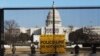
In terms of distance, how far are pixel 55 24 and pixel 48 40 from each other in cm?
96

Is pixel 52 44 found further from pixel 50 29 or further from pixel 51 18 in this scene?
pixel 51 18

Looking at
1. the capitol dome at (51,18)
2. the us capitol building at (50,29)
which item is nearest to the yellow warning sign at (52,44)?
the us capitol building at (50,29)

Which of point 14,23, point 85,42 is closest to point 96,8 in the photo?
point 85,42

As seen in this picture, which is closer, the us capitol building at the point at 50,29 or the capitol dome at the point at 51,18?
the capitol dome at the point at 51,18

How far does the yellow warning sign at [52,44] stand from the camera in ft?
51.9

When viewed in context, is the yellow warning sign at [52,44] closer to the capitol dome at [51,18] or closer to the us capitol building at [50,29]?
the us capitol building at [50,29]

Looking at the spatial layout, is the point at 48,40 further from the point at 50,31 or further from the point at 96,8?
the point at 96,8

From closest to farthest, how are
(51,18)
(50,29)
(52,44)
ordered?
(52,44) < (50,29) < (51,18)

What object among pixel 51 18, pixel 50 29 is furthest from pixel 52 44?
pixel 51 18

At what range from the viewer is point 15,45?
16281 mm

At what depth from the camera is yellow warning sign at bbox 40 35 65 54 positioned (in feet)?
51.9

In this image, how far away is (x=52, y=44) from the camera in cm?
1584

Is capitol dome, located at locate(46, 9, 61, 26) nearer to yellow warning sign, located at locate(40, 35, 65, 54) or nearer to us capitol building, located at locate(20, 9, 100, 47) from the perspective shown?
us capitol building, located at locate(20, 9, 100, 47)

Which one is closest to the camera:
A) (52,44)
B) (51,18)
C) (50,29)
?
(52,44)
